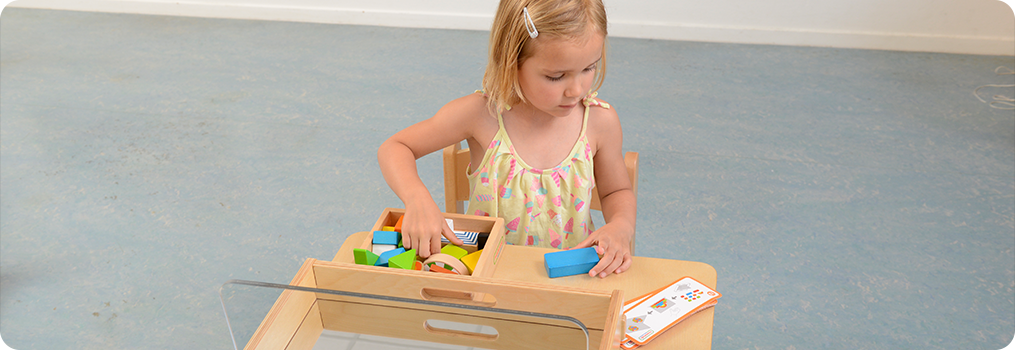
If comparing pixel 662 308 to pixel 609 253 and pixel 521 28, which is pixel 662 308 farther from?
pixel 521 28

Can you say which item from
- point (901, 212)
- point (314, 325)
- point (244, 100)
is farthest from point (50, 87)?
point (901, 212)

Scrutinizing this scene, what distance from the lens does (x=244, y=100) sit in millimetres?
3223

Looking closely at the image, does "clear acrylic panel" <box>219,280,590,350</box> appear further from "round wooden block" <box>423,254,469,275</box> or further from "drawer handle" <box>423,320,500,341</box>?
"round wooden block" <box>423,254,469,275</box>

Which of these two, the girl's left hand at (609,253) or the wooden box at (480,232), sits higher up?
the wooden box at (480,232)

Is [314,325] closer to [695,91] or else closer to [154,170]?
[154,170]

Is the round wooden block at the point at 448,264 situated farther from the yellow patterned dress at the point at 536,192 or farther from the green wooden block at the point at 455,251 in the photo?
the yellow patterned dress at the point at 536,192

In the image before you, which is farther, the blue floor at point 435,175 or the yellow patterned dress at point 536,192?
the blue floor at point 435,175

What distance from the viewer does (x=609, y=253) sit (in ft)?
3.60

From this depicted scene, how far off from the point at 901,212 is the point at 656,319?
1.80m

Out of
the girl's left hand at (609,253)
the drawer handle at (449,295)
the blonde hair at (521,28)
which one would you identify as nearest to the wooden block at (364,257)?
the drawer handle at (449,295)

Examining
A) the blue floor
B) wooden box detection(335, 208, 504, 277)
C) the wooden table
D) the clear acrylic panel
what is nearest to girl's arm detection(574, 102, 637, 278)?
the wooden table

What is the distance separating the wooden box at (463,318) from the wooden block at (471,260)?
0.14 m

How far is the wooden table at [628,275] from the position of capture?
3.32 ft

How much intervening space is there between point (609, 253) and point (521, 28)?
41 cm
